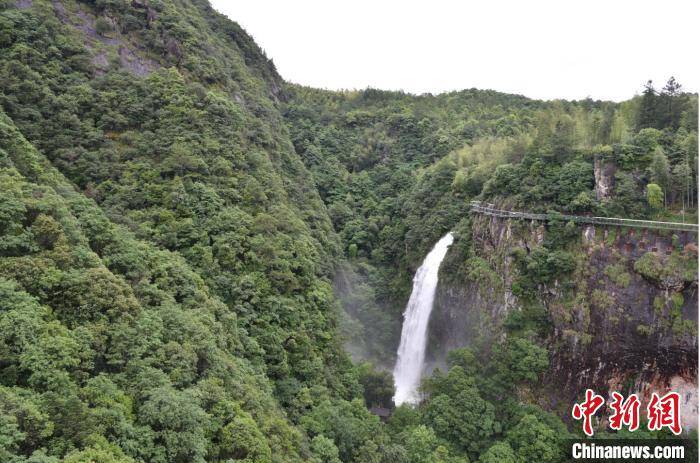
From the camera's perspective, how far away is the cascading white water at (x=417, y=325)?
31.9 metres

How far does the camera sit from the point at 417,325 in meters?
33.3

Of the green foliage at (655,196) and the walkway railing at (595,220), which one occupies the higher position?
the green foliage at (655,196)

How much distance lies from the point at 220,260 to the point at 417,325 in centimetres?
1487

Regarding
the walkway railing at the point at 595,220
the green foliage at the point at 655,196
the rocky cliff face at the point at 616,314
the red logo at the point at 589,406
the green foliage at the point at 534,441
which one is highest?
the green foliage at the point at 655,196

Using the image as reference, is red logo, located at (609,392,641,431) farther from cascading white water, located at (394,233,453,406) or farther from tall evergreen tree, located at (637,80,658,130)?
tall evergreen tree, located at (637,80,658,130)

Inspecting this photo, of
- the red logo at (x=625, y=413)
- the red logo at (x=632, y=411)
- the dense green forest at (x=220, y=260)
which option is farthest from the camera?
the red logo at (x=625, y=413)

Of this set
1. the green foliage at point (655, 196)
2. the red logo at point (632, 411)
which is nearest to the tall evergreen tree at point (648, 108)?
the green foliage at point (655, 196)

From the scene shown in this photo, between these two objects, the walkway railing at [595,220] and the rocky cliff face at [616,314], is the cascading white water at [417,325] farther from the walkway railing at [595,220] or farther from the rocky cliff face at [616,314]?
the walkway railing at [595,220]

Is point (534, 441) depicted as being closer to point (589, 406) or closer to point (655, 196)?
point (589, 406)

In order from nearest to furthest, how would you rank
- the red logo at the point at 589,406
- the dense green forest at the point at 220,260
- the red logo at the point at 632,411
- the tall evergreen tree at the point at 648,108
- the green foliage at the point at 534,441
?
the dense green forest at the point at 220,260 < the red logo at the point at 632,411 < the green foliage at the point at 534,441 < the red logo at the point at 589,406 < the tall evergreen tree at the point at 648,108

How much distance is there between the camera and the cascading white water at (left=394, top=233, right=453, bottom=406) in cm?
3187

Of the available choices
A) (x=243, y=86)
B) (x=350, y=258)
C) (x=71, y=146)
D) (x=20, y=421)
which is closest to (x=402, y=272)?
(x=350, y=258)

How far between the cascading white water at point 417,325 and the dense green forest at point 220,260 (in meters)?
1.35

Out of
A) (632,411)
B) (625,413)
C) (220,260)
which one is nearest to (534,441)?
(625,413)
